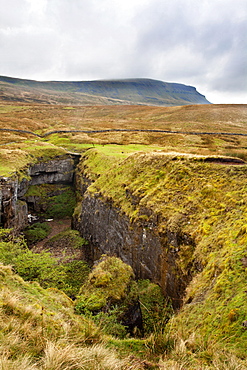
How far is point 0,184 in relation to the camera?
26.8m

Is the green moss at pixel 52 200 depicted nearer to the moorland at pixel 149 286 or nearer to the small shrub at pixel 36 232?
the small shrub at pixel 36 232

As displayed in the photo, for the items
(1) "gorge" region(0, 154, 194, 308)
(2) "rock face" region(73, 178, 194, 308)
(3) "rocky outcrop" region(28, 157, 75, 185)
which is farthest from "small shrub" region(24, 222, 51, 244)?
→ (3) "rocky outcrop" region(28, 157, 75, 185)

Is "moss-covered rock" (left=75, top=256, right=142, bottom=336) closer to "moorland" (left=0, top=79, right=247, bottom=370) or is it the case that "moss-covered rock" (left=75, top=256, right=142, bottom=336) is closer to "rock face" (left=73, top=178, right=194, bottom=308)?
"moorland" (left=0, top=79, right=247, bottom=370)

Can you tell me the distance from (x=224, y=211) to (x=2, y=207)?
81.7ft

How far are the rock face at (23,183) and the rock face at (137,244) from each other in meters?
9.83

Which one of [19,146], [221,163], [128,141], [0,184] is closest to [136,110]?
[128,141]

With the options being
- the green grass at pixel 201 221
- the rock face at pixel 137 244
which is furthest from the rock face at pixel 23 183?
the green grass at pixel 201 221

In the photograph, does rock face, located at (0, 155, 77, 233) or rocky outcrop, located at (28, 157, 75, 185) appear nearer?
rock face, located at (0, 155, 77, 233)

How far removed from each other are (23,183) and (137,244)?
84.5ft

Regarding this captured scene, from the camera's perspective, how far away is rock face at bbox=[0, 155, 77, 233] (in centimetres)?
2703

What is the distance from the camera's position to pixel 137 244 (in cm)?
1606

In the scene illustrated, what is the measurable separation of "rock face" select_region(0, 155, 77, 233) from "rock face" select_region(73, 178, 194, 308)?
983 cm

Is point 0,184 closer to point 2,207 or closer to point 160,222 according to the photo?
point 2,207

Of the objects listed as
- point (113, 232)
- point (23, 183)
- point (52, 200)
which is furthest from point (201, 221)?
point (52, 200)
